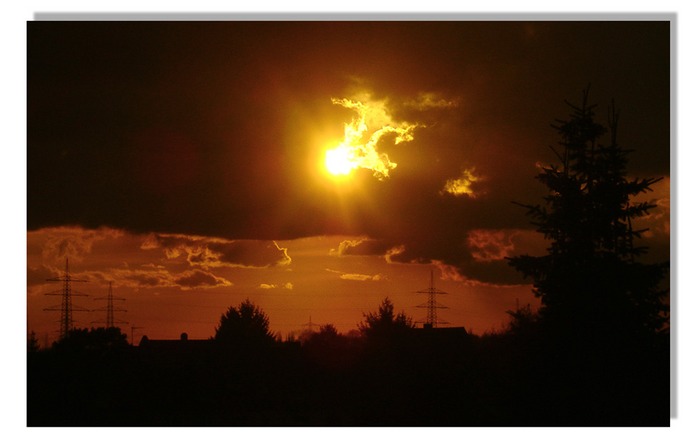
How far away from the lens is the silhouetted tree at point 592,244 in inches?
764

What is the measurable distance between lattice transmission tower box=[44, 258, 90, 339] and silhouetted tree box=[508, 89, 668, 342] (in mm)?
9269

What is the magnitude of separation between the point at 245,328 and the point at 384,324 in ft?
24.9

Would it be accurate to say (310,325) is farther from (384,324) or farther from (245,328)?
(245,328)

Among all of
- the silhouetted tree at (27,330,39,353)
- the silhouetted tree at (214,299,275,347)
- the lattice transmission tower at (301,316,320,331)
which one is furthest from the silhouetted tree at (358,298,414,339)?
the silhouetted tree at (27,330,39,353)

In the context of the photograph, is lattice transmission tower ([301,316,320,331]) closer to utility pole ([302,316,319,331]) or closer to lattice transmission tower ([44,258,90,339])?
utility pole ([302,316,319,331])

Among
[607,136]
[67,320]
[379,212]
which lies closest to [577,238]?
[607,136]

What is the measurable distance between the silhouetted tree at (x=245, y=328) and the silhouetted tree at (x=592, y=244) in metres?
7.26

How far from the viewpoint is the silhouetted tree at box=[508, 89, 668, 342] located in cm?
1941

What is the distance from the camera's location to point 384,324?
83.1 ft

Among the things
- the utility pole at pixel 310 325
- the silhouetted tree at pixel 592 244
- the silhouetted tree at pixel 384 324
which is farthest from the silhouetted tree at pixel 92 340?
the silhouetted tree at pixel 592 244

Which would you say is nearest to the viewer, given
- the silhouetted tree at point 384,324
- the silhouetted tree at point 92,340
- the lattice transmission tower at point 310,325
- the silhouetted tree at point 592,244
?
the silhouetted tree at point 92,340

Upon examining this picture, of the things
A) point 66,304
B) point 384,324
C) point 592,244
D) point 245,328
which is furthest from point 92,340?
point 245,328

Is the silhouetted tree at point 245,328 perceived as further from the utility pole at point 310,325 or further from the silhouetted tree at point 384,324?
the silhouetted tree at point 384,324

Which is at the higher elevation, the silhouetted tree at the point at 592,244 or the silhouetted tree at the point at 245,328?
the silhouetted tree at the point at 592,244
